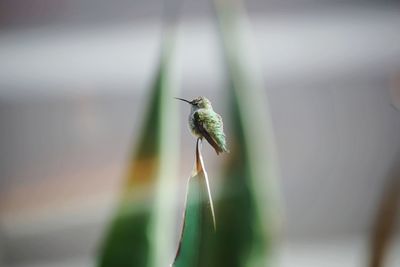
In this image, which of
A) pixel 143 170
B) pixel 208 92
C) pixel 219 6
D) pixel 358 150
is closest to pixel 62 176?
pixel 143 170

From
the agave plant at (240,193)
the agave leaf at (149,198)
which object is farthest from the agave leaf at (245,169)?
the agave leaf at (149,198)

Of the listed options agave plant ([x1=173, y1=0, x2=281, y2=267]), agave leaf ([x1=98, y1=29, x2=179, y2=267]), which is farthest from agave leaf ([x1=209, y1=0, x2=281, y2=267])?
agave leaf ([x1=98, y1=29, x2=179, y2=267])

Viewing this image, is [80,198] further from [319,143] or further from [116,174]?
[319,143]

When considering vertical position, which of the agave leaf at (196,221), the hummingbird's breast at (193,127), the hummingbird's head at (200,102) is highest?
the hummingbird's head at (200,102)

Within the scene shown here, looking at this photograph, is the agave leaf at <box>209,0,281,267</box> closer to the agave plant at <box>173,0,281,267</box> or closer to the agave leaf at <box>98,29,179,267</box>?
the agave plant at <box>173,0,281,267</box>

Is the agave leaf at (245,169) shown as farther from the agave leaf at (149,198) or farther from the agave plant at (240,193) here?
the agave leaf at (149,198)
